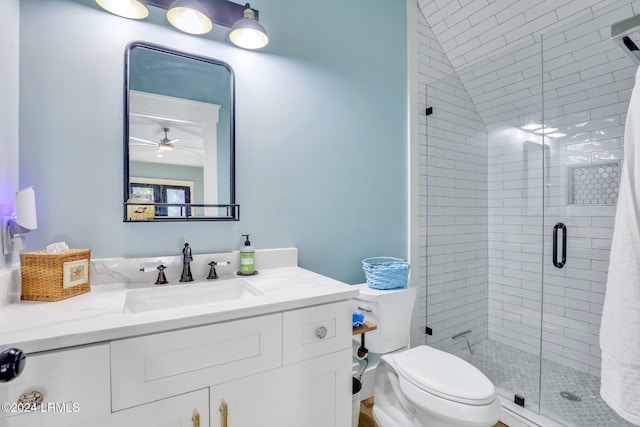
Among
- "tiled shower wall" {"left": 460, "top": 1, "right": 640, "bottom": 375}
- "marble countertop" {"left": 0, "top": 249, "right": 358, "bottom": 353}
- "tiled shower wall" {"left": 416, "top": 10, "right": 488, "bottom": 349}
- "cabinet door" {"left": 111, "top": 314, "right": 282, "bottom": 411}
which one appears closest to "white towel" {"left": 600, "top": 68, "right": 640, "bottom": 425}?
"marble countertop" {"left": 0, "top": 249, "right": 358, "bottom": 353}

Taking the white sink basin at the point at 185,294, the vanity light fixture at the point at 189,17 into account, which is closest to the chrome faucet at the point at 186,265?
the white sink basin at the point at 185,294

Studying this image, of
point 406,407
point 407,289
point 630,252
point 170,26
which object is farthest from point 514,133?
point 170,26

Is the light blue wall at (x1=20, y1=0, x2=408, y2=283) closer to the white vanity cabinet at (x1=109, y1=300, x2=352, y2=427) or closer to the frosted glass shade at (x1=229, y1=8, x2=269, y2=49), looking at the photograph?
the frosted glass shade at (x1=229, y1=8, x2=269, y2=49)

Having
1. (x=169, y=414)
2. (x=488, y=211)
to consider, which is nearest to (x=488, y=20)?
(x=488, y=211)

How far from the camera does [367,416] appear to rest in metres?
1.75

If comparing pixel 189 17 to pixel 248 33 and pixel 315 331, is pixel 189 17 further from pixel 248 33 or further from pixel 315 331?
pixel 315 331

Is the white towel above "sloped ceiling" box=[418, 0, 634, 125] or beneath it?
beneath

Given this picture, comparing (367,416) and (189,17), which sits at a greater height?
(189,17)

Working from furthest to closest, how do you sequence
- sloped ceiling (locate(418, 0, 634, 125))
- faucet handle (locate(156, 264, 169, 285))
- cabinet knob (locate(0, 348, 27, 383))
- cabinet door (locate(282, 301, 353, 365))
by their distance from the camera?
sloped ceiling (locate(418, 0, 634, 125)) < faucet handle (locate(156, 264, 169, 285)) < cabinet door (locate(282, 301, 353, 365)) < cabinet knob (locate(0, 348, 27, 383))

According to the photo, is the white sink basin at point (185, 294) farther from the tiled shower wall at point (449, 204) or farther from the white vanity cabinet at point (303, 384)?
the tiled shower wall at point (449, 204)

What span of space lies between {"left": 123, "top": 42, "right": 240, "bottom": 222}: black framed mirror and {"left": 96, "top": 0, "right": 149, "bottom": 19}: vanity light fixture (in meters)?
0.11

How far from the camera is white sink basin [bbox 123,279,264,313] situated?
1161mm

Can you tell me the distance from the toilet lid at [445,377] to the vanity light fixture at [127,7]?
6.45 ft

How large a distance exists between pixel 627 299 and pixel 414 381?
84 cm
